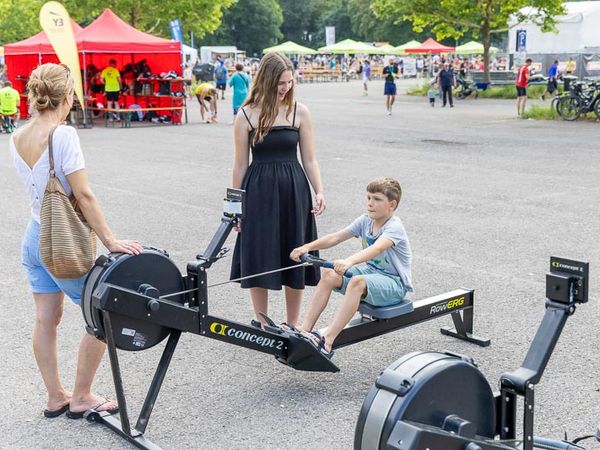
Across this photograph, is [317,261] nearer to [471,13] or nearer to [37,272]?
[37,272]

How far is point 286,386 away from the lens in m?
4.57

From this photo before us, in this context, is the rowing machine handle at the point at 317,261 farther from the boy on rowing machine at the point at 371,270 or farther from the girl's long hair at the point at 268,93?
the girl's long hair at the point at 268,93

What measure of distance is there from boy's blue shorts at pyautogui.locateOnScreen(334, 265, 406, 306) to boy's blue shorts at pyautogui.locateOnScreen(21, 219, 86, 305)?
1.47 metres

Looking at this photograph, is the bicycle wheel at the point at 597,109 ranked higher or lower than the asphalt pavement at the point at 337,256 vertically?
higher

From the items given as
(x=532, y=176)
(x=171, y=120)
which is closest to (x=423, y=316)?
(x=532, y=176)

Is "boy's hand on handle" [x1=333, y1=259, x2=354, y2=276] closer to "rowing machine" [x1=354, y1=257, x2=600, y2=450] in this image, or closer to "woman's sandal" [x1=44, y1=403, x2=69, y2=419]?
"rowing machine" [x1=354, y1=257, x2=600, y2=450]

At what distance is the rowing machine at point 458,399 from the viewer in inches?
103

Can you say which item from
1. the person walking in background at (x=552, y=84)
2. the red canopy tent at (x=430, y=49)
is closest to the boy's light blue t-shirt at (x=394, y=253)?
the person walking in background at (x=552, y=84)

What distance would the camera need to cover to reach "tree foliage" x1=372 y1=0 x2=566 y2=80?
31.0 metres

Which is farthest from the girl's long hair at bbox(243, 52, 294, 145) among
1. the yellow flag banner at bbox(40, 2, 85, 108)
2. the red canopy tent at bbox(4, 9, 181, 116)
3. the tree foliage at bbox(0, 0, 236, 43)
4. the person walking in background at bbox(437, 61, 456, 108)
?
the tree foliage at bbox(0, 0, 236, 43)

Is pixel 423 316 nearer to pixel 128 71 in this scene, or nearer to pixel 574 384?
pixel 574 384

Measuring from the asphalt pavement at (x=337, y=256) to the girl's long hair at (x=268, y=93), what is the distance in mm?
1442

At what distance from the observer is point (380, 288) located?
4520mm

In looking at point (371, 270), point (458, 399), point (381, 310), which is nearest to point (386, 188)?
point (371, 270)
